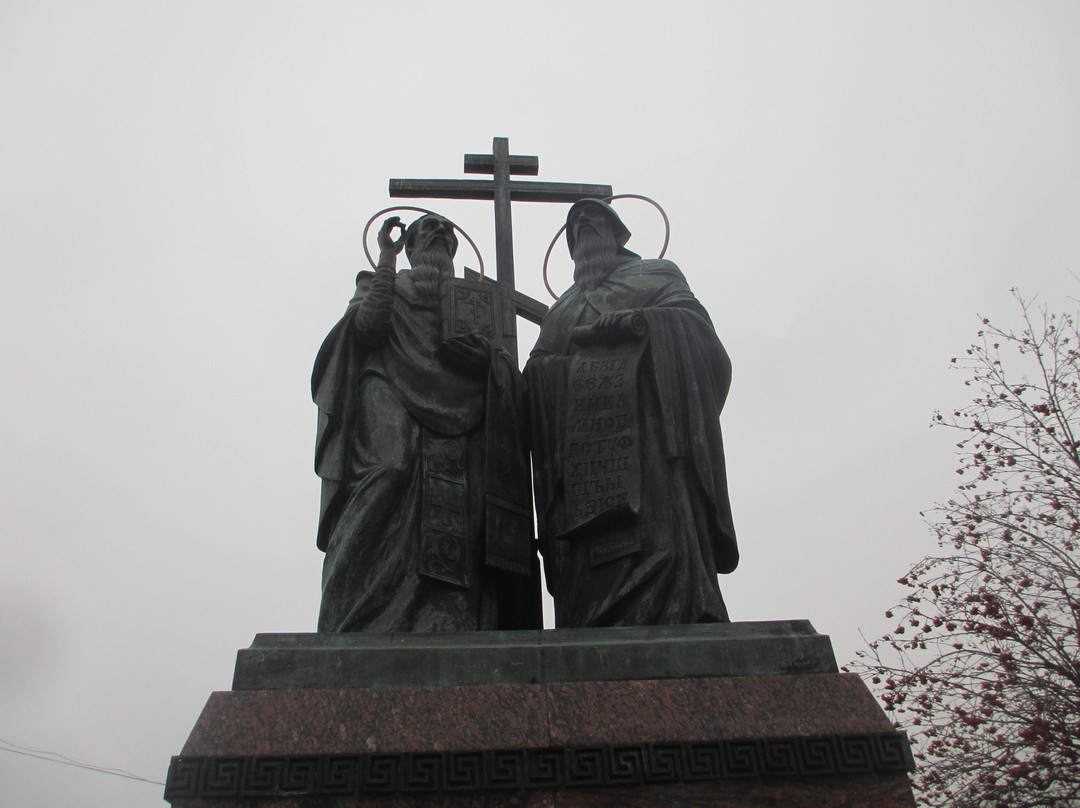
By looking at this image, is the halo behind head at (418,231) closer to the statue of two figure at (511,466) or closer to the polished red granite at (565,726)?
the statue of two figure at (511,466)

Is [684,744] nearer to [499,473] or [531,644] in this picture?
[531,644]

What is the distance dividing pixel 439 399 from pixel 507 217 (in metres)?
2.36

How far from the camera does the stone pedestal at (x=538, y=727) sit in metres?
3.75

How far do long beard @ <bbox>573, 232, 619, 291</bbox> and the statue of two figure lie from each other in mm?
377

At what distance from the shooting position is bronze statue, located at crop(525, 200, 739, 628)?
504 centimetres

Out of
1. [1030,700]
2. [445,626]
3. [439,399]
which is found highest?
[439,399]

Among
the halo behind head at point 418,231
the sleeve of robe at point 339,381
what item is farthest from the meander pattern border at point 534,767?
the halo behind head at point 418,231

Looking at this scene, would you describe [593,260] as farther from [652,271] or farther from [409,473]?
[409,473]

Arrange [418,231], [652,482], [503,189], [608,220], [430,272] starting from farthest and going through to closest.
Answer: [503,189]
[608,220]
[418,231]
[430,272]
[652,482]

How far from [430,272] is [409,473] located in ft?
5.10

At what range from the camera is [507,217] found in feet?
24.8

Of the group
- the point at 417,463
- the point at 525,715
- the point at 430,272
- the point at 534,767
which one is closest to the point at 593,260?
the point at 430,272

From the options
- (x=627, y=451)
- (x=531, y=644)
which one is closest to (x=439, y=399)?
(x=627, y=451)

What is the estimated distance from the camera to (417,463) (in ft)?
17.8
